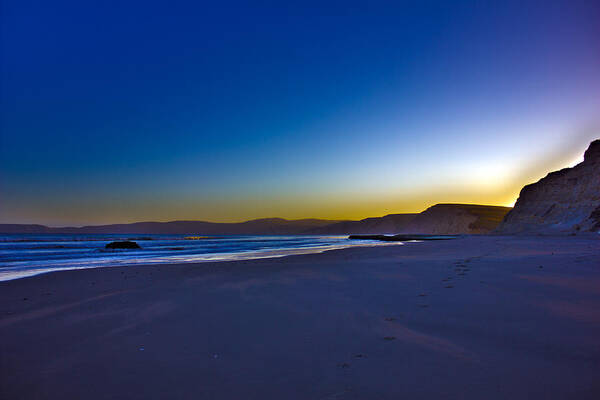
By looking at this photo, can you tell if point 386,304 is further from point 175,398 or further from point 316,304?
point 175,398

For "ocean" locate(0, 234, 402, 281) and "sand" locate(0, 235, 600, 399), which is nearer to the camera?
"sand" locate(0, 235, 600, 399)

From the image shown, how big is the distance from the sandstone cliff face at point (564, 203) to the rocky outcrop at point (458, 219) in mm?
60803

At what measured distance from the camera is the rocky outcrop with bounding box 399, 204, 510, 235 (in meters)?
108

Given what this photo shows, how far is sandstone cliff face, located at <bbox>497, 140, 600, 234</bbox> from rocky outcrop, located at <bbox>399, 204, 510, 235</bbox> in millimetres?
60803

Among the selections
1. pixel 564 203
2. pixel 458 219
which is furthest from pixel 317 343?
pixel 458 219

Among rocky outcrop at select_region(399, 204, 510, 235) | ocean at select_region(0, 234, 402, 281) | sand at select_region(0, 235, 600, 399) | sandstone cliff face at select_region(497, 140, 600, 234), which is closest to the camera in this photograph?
sand at select_region(0, 235, 600, 399)

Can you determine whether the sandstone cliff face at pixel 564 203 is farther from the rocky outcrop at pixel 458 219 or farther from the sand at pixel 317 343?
the rocky outcrop at pixel 458 219

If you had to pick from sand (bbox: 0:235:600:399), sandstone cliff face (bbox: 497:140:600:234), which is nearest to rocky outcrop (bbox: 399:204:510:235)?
sandstone cliff face (bbox: 497:140:600:234)

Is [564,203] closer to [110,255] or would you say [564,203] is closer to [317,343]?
[317,343]

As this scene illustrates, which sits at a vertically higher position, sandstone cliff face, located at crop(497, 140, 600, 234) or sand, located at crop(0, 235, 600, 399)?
sandstone cliff face, located at crop(497, 140, 600, 234)

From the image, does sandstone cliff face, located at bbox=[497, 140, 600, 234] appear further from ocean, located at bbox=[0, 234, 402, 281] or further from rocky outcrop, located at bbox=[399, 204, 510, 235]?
rocky outcrop, located at bbox=[399, 204, 510, 235]

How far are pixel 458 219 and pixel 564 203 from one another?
88722mm

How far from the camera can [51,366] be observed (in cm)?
294

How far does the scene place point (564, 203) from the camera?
38688mm
